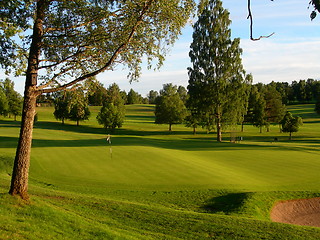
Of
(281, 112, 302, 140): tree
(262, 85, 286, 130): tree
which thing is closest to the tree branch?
(281, 112, 302, 140): tree

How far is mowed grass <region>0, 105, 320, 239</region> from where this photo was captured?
890 centimetres

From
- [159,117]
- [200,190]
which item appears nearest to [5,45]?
[200,190]

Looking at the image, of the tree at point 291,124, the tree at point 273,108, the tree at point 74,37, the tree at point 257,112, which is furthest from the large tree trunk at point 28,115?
the tree at point 273,108

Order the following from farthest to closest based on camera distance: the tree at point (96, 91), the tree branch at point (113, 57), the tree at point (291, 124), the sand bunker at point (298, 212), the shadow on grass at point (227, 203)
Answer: the tree at point (291, 124) → the sand bunker at point (298, 212) → the shadow on grass at point (227, 203) → the tree at point (96, 91) → the tree branch at point (113, 57)

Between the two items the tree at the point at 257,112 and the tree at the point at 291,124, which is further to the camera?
the tree at the point at 257,112

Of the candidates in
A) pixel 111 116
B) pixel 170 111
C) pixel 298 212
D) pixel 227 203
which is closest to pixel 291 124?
pixel 170 111

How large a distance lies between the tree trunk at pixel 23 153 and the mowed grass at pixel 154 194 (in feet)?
1.42

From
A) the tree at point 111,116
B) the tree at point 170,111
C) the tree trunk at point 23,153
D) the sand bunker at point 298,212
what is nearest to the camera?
the tree trunk at point 23,153

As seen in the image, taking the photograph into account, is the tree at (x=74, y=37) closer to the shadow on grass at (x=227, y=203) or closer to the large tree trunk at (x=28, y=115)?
the large tree trunk at (x=28, y=115)

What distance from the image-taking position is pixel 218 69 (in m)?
42.2

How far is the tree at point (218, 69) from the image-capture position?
41.8 m

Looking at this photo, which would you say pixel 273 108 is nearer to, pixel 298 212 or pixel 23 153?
pixel 298 212

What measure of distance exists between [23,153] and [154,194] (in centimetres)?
750

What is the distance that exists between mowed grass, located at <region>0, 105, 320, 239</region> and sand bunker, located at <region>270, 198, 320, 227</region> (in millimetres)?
392
